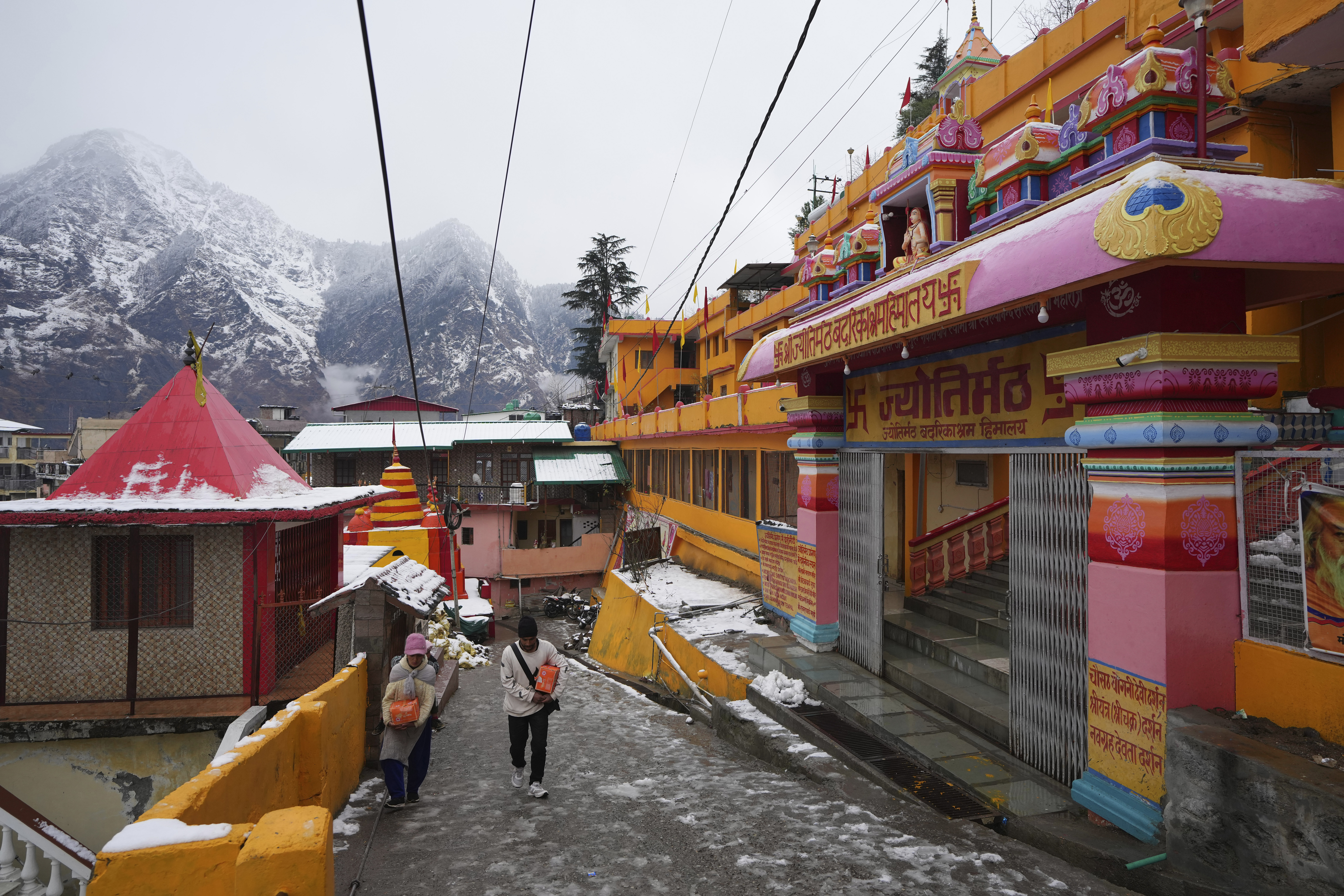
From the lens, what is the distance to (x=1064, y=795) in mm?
5406

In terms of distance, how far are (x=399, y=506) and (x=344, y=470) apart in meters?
18.2

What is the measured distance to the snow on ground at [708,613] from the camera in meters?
10.5

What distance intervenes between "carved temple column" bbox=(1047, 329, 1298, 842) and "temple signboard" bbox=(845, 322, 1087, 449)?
34.8 inches

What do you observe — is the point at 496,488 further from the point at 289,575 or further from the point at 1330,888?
the point at 1330,888

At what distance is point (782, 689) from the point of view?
27.4ft

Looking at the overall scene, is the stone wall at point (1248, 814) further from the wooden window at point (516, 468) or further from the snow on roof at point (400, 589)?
the wooden window at point (516, 468)

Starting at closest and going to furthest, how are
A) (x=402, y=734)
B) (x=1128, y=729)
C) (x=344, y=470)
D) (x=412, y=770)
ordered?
(x=1128, y=729)
(x=402, y=734)
(x=412, y=770)
(x=344, y=470)

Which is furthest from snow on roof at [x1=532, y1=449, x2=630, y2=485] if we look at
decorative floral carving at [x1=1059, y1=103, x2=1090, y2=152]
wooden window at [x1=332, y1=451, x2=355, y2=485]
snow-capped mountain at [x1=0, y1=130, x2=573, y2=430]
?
snow-capped mountain at [x1=0, y1=130, x2=573, y2=430]

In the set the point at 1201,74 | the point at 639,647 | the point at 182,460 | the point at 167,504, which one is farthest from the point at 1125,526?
the point at 639,647

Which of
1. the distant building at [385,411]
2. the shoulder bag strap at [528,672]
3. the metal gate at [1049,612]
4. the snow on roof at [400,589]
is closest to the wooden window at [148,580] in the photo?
the snow on roof at [400,589]

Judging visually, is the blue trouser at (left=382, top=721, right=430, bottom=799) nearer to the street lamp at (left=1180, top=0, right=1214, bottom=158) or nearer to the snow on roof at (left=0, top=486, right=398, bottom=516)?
the snow on roof at (left=0, top=486, right=398, bottom=516)

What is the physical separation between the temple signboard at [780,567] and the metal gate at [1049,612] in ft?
14.3

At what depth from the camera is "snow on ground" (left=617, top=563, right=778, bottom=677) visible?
10.5 meters

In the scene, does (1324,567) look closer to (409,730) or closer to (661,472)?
(409,730)
